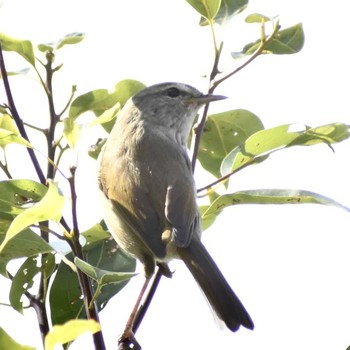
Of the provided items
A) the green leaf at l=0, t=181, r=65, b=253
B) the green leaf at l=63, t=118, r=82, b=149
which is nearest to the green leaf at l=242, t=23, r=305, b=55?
the green leaf at l=63, t=118, r=82, b=149

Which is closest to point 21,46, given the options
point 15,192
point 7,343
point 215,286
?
point 15,192

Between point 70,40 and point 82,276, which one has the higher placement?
point 70,40

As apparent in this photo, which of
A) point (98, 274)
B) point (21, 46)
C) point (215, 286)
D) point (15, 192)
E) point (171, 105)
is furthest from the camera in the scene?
point (171, 105)

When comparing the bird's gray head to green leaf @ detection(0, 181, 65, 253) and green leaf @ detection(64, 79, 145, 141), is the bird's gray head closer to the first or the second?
green leaf @ detection(64, 79, 145, 141)

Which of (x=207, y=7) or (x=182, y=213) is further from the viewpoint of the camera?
(x=182, y=213)

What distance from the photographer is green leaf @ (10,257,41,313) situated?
3.18 metres

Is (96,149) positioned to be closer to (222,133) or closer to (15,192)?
(222,133)

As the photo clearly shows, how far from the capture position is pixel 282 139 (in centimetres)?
338

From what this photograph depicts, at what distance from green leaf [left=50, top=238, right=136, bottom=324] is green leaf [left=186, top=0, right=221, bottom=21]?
3.60ft

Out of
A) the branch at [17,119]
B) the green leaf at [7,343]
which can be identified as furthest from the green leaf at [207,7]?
the green leaf at [7,343]

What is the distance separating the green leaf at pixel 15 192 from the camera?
2873 millimetres

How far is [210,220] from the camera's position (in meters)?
3.74

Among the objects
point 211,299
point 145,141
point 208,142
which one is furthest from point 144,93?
point 211,299

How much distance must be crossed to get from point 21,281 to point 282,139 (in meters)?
1.17
